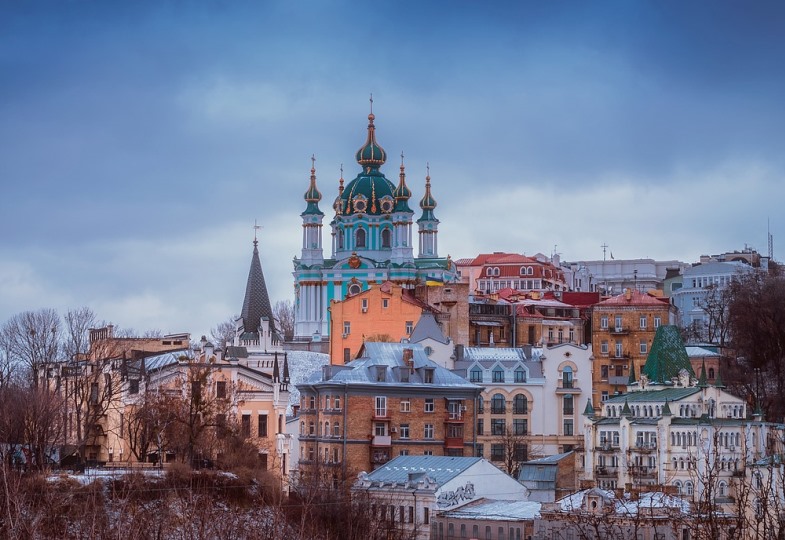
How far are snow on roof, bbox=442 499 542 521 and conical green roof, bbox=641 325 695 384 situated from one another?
2073 centimetres

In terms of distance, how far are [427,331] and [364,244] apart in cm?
4772

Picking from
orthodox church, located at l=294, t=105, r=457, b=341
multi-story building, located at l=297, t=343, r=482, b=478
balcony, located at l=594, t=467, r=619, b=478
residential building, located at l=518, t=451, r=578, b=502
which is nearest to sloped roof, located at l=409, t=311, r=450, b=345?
multi-story building, located at l=297, t=343, r=482, b=478

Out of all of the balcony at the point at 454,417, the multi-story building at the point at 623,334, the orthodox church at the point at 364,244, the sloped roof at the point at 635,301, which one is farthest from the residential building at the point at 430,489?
the orthodox church at the point at 364,244

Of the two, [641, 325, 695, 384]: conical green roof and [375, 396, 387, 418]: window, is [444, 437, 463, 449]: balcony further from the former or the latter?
[641, 325, 695, 384]: conical green roof

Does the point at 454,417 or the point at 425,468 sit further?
the point at 454,417

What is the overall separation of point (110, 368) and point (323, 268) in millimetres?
55185

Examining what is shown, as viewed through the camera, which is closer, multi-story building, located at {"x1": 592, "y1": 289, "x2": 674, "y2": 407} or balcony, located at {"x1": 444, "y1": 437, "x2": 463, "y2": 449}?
balcony, located at {"x1": 444, "y1": 437, "x2": 463, "y2": 449}

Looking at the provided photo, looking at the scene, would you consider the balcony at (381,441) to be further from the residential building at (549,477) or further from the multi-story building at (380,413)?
the residential building at (549,477)

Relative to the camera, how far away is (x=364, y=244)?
136875 millimetres

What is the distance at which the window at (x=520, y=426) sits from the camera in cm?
8331

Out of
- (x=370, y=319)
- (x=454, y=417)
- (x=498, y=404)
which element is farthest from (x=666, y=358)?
(x=370, y=319)

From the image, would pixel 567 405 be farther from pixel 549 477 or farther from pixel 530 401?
pixel 549 477

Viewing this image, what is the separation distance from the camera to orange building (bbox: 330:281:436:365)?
96.8 m

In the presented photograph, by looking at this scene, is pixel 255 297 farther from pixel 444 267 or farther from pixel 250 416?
pixel 250 416
